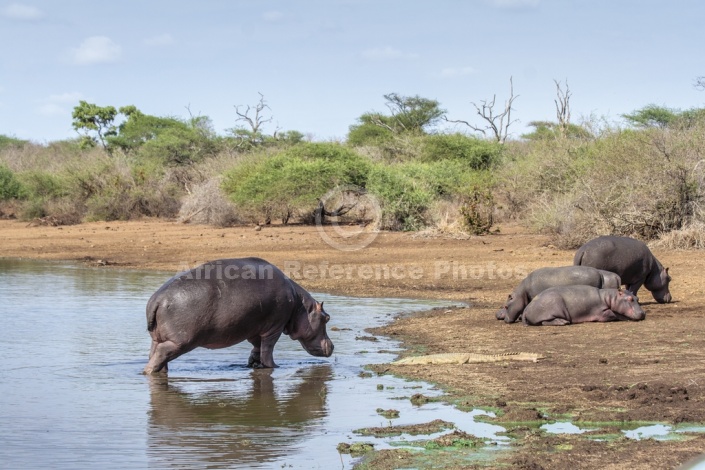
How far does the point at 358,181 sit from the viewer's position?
2800cm

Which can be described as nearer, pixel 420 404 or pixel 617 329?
pixel 420 404

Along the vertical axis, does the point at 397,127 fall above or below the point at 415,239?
above

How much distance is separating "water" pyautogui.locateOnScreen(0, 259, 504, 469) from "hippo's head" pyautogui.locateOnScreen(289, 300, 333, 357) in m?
0.17

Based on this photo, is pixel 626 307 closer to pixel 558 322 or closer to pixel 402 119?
pixel 558 322

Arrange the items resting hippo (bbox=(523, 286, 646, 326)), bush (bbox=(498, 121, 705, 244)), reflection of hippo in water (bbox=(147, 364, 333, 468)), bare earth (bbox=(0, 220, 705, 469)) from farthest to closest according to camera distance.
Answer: bush (bbox=(498, 121, 705, 244)) → resting hippo (bbox=(523, 286, 646, 326)) → bare earth (bbox=(0, 220, 705, 469)) → reflection of hippo in water (bbox=(147, 364, 333, 468))

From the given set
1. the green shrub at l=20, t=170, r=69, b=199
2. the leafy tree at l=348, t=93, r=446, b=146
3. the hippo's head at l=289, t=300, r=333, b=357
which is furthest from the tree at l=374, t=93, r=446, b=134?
the hippo's head at l=289, t=300, r=333, b=357

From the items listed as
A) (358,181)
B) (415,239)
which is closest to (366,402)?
(415,239)

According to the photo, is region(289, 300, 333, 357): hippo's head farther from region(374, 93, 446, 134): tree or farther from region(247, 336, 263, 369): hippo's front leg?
region(374, 93, 446, 134): tree

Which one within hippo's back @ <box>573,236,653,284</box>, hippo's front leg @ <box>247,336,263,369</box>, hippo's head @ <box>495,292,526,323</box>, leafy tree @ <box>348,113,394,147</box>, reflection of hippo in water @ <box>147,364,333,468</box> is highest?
leafy tree @ <box>348,113,394,147</box>

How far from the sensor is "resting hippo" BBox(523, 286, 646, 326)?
1136 centimetres

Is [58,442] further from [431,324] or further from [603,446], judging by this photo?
[431,324]

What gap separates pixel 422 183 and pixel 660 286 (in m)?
13.9

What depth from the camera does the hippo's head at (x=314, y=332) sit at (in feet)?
31.2

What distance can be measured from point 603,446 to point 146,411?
3.55 metres
